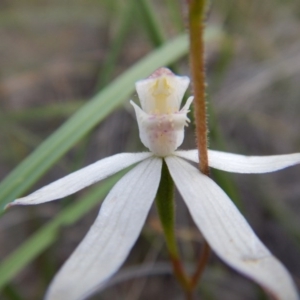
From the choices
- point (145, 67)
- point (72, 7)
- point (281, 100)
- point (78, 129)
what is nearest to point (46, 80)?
point (72, 7)

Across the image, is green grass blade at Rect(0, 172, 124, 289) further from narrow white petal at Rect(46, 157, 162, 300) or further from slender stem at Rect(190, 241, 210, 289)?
narrow white petal at Rect(46, 157, 162, 300)

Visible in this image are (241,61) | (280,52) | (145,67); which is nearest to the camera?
(145,67)

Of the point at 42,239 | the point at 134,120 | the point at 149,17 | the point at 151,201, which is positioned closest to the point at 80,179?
the point at 151,201

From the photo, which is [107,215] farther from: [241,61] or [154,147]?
[241,61]

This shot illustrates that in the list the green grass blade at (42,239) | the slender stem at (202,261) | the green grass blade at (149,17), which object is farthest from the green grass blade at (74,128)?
the slender stem at (202,261)

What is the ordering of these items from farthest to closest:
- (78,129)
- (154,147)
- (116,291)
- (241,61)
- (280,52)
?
(241,61) → (280,52) → (116,291) → (78,129) → (154,147)

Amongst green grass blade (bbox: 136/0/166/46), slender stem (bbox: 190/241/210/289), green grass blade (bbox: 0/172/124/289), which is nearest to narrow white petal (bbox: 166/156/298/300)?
slender stem (bbox: 190/241/210/289)

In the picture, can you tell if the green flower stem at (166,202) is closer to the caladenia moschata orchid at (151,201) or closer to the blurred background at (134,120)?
the caladenia moschata orchid at (151,201)
